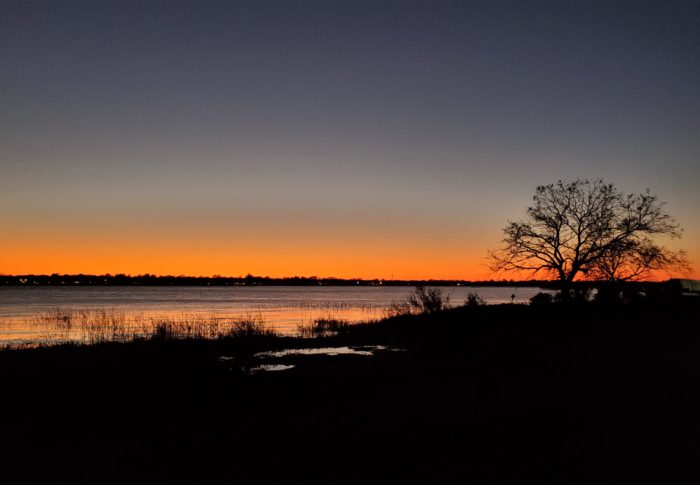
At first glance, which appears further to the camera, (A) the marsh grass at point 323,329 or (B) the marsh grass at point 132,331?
(A) the marsh grass at point 323,329

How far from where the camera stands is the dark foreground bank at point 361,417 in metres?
7.83

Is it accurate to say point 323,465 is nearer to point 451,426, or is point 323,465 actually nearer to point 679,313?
point 451,426

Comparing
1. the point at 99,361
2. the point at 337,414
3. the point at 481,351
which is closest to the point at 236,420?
the point at 337,414

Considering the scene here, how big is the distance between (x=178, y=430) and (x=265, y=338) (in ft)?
59.0

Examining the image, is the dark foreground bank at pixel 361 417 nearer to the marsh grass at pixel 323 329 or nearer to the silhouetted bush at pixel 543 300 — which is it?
the marsh grass at pixel 323 329

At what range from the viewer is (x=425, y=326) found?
109ft

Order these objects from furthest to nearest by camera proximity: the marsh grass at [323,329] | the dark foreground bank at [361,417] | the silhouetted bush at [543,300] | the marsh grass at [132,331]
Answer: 1. the silhouetted bush at [543,300]
2. the marsh grass at [323,329]
3. the marsh grass at [132,331]
4. the dark foreground bank at [361,417]

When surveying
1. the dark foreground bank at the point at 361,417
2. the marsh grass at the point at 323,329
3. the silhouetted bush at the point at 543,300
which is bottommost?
the marsh grass at the point at 323,329

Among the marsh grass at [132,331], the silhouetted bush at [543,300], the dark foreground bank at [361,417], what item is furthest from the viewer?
the silhouetted bush at [543,300]

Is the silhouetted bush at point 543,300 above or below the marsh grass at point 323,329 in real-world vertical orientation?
above

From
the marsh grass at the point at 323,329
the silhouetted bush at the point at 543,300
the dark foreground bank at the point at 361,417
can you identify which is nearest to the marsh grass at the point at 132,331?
the marsh grass at the point at 323,329

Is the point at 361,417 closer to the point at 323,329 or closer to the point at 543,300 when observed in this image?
the point at 323,329

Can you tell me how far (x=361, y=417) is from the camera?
10.8 m

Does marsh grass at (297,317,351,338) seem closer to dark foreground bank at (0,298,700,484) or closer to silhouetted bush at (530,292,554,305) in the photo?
dark foreground bank at (0,298,700,484)
